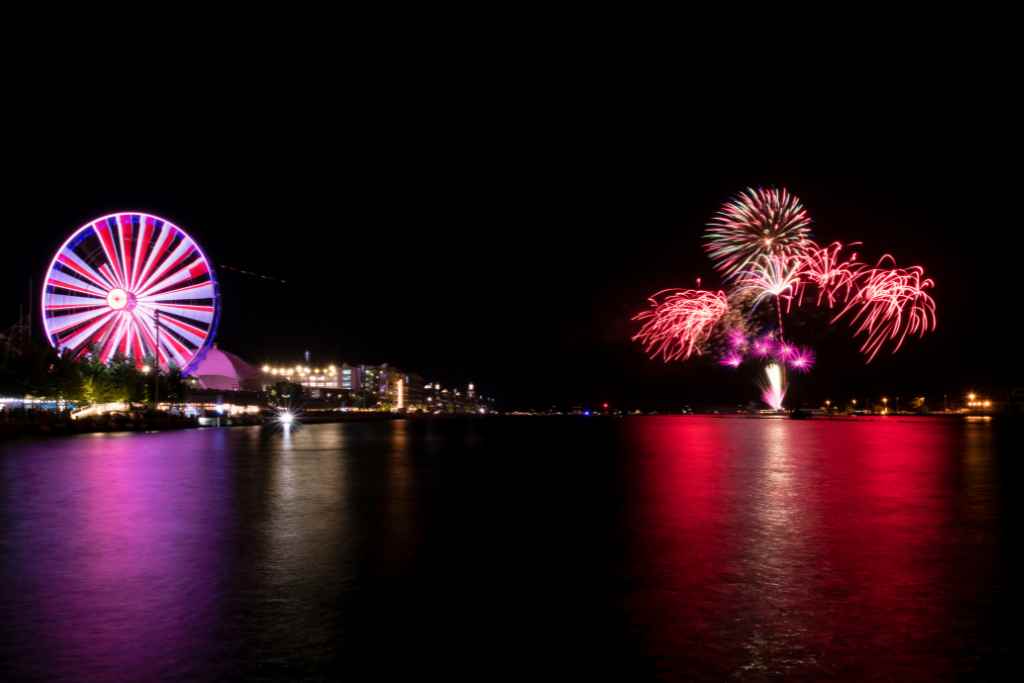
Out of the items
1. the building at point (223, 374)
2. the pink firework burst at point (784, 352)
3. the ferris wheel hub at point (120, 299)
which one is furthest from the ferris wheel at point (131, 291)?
the building at point (223, 374)

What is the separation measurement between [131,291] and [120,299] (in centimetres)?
82

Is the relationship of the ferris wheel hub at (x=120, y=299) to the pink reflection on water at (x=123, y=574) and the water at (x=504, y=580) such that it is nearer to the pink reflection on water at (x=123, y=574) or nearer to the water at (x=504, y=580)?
the water at (x=504, y=580)

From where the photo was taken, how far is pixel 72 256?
53.0 m

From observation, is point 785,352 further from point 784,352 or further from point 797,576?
point 797,576

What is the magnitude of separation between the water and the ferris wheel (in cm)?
4158

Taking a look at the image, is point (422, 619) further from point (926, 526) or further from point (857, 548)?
point (926, 526)

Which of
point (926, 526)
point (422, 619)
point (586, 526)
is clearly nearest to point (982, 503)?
point (926, 526)

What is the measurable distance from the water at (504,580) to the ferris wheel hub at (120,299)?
4146cm

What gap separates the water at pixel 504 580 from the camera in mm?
5098

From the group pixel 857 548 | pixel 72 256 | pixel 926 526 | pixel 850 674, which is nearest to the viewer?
pixel 850 674

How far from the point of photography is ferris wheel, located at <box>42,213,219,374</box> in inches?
2088

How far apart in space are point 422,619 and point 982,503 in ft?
34.2

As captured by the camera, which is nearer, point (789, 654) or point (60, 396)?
point (789, 654)

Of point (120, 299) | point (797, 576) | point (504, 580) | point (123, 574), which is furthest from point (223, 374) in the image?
point (797, 576)
